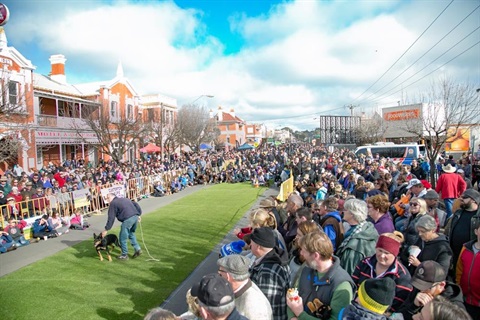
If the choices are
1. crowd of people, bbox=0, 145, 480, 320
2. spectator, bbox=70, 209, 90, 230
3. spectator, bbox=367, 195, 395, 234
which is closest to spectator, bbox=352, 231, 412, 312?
crowd of people, bbox=0, 145, 480, 320

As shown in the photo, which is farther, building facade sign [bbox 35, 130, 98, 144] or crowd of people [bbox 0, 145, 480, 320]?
building facade sign [bbox 35, 130, 98, 144]

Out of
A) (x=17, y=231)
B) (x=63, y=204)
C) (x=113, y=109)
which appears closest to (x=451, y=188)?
(x=17, y=231)

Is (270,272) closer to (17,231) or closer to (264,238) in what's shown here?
(264,238)

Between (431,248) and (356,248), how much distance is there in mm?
860

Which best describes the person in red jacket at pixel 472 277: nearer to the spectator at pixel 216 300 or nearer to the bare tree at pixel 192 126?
the spectator at pixel 216 300

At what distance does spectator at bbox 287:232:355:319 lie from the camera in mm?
2850

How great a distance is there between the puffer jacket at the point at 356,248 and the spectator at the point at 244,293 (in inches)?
57.1

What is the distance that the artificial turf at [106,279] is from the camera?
5.88 m

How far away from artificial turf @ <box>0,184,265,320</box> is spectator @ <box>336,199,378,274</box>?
3.68m

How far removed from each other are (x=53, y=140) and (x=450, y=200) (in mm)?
27221

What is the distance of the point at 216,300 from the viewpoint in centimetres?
234

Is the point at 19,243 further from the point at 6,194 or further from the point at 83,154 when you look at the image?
the point at 83,154

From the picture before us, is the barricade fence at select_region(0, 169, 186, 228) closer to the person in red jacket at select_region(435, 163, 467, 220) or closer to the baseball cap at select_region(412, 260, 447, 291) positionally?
the baseball cap at select_region(412, 260, 447, 291)

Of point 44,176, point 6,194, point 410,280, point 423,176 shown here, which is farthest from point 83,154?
point 410,280
